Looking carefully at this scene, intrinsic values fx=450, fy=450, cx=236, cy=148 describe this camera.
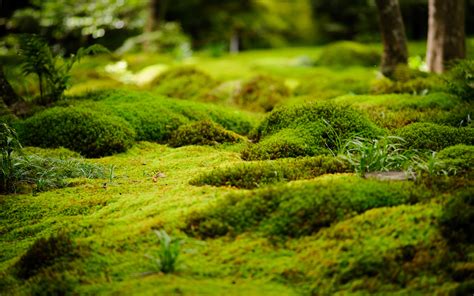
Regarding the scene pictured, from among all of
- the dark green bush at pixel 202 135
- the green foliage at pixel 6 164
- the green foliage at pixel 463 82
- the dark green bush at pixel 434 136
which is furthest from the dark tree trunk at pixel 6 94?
the green foliage at pixel 463 82

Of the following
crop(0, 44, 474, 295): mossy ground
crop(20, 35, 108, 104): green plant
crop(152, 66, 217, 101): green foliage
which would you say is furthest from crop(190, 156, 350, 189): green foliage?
crop(152, 66, 217, 101): green foliage

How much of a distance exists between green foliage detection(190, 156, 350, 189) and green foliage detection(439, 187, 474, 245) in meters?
1.02

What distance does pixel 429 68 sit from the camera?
8273mm

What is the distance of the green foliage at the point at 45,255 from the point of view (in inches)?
107

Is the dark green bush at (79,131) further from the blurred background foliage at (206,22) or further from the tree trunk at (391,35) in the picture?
the blurred background foliage at (206,22)

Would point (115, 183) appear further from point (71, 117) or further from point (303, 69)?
point (303, 69)

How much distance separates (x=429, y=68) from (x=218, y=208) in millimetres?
6662

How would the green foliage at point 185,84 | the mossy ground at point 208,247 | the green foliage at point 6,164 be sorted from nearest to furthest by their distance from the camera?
the mossy ground at point 208,247 < the green foliage at point 6,164 < the green foliage at point 185,84

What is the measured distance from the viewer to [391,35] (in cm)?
783

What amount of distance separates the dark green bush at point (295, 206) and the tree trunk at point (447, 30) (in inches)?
223

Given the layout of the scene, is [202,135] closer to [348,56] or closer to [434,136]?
[434,136]

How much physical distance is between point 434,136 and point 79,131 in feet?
12.7

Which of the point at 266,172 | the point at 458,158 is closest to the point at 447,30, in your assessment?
the point at 458,158

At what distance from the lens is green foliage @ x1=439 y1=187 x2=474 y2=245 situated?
264 cm
